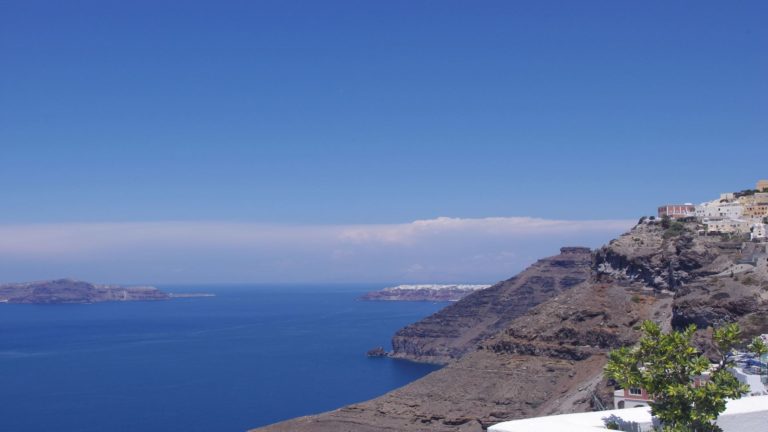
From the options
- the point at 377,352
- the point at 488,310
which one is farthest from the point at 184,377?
the point at 488,310

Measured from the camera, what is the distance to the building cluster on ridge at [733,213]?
6512 cm

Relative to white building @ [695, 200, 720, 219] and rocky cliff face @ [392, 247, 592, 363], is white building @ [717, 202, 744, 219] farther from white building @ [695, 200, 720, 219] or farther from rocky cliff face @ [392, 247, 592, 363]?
rocky cliff face @ [392, 247, 592, 363]

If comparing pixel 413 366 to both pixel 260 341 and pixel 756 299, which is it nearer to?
pixel 260 341

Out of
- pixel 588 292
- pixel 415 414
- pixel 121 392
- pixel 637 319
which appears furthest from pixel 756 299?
pixel 121 392

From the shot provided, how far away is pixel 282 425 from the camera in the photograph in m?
56.8

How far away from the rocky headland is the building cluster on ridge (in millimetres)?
2604

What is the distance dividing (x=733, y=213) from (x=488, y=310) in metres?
69.7

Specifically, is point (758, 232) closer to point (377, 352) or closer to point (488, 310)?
point (488, 310)

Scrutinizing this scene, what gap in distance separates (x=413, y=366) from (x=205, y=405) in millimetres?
47705

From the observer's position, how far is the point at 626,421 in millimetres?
13836

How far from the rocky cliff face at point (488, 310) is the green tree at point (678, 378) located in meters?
114

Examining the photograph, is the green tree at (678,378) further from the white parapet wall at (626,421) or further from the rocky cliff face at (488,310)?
the rocky cliff face at (488,310)

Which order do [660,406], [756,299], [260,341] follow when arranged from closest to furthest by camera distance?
1. [660,406]
2. [756,299]
3. [260,341]

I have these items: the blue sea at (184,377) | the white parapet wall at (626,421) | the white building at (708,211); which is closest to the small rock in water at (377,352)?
the blue sea at (184,377)
